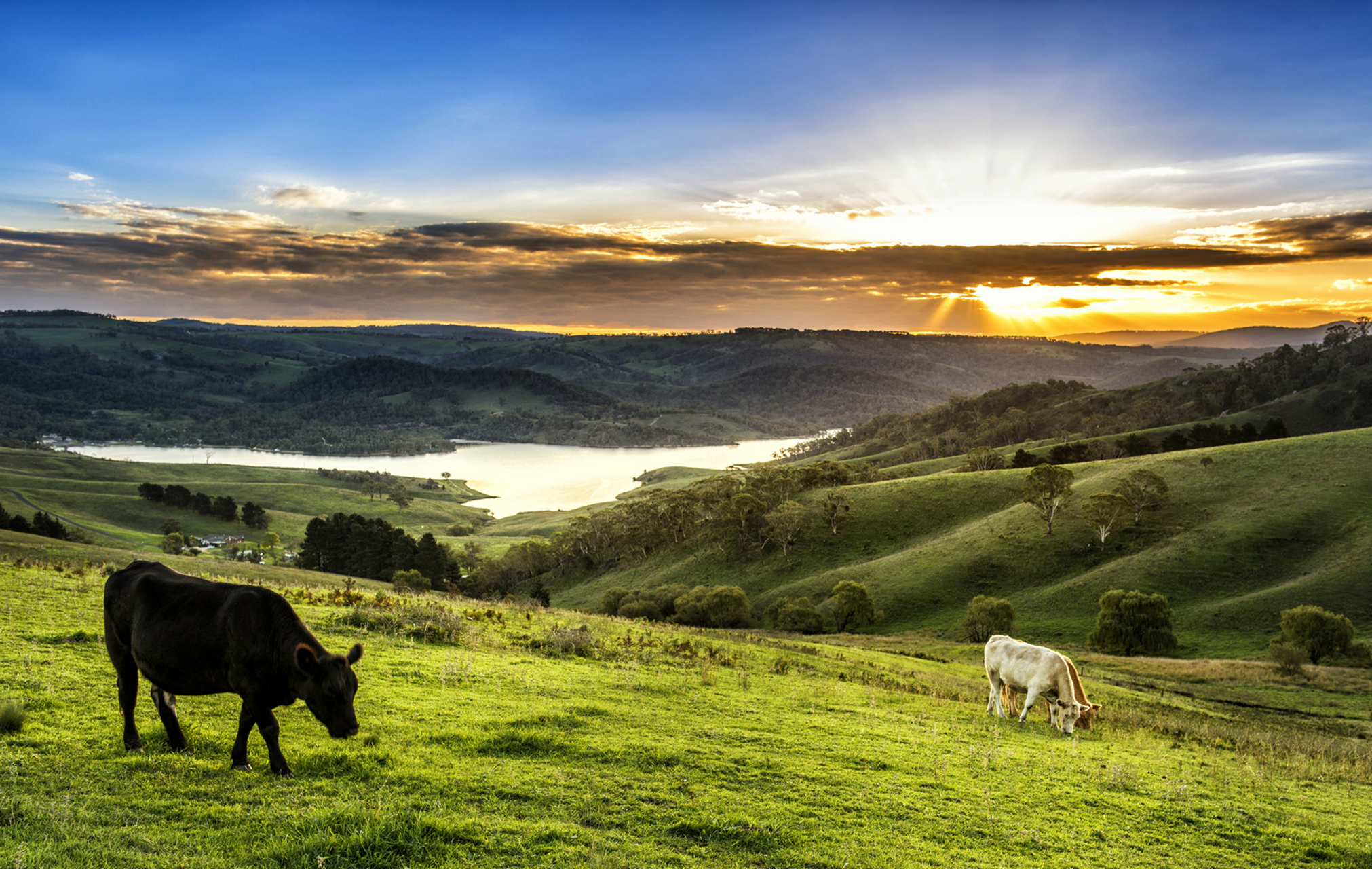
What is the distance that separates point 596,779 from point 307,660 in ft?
12.5

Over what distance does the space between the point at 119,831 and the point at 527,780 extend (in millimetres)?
3960

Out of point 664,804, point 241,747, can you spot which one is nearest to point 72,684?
point 241,747

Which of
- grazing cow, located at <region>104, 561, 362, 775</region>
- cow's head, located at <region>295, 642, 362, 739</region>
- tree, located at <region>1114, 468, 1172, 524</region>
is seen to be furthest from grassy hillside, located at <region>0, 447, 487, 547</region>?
tree, located at <region>1114, 468, 1172, 524</region>

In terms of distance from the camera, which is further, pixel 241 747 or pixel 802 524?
pixel 802 524

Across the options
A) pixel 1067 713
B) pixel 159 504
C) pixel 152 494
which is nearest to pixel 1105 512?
pixel 1067 713

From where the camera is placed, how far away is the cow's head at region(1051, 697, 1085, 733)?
54.7 feet

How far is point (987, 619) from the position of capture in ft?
166

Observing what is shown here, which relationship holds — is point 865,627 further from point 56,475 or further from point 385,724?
point 56,475

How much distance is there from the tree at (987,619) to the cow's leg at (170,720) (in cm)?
5006

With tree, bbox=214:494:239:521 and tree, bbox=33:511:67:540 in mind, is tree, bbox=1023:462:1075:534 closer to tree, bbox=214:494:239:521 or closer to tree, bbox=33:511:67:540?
tree, bbox=33:511:67:540

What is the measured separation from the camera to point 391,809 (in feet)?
24.1

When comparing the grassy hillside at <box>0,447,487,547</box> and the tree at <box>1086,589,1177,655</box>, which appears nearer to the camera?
the tree at <box>1086,589,1177,655</box>

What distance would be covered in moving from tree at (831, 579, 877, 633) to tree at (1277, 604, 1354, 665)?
2632cm

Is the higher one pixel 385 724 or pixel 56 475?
pixel 385 724
